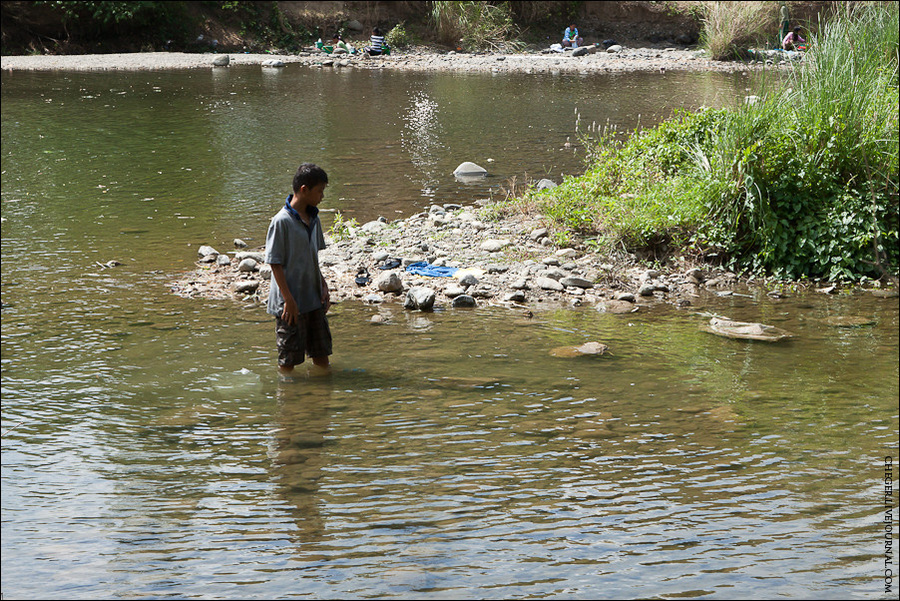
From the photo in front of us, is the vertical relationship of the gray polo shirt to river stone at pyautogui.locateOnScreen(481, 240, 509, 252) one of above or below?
above

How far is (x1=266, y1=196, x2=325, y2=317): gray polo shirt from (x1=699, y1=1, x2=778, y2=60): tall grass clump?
28.5 metres

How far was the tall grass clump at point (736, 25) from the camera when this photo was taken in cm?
3072

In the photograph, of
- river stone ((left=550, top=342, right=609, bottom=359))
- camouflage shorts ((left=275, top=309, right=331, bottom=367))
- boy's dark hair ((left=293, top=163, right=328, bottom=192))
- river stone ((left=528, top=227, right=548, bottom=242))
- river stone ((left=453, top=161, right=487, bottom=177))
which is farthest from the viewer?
river stone ((left=453, top=161, right=487, bottom=177))

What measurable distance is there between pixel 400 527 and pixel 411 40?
33668mm

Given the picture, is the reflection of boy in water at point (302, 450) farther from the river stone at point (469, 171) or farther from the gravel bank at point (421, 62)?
the gravel bank at point (421, 62)

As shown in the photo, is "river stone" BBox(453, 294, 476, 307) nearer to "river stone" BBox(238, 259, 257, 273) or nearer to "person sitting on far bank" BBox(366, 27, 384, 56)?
"river stone" BBox(238, 259, 257, 273)

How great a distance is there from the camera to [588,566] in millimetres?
3727

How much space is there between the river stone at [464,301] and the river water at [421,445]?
21 cm

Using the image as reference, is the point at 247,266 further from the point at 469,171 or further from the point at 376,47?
the point at 376,47

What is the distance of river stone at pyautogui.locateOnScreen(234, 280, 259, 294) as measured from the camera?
321 inches

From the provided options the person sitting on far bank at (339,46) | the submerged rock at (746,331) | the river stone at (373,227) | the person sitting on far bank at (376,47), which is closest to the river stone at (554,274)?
the submerged rock at (746,331)

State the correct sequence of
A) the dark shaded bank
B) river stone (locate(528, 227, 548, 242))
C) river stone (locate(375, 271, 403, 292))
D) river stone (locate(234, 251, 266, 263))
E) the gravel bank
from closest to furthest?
river stone (locate(375, 271, 403, 292)) < river stone (locate(234, 251, 266, 263)) < river stone (locate(528, 227, 548, 242)) < the gravel bank < the dark shaded bank

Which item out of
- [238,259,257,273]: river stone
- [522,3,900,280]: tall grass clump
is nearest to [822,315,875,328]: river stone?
[522,3,900,280]: tall grass clump

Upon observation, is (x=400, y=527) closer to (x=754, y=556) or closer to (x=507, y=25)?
(x=754, y=556)
